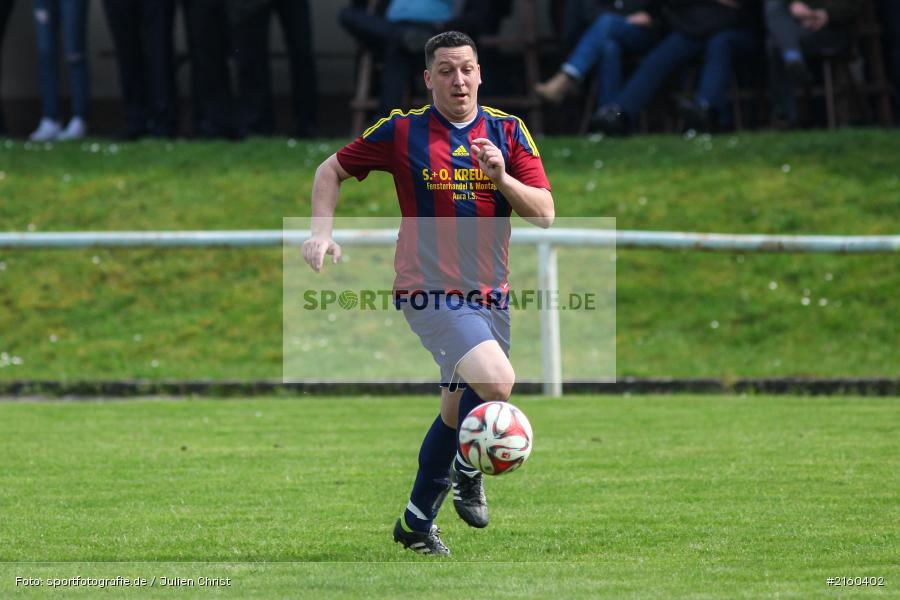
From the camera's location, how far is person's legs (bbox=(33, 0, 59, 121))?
55.4ft

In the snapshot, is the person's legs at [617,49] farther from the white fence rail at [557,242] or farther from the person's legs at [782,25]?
the white fence rail at [557,242]

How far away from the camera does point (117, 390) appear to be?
12109 mm

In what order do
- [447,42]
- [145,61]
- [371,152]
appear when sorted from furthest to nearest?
[145,61], [371,152], [447,42]

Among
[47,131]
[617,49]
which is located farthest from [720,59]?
[47,131]

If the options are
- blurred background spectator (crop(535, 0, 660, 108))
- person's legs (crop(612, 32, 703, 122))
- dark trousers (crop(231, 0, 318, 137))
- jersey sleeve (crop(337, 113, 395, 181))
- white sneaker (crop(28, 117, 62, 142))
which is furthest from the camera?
white sneaker (crop(28, 117, 62, 142))

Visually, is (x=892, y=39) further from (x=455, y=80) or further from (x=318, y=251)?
(x=318, y=251)

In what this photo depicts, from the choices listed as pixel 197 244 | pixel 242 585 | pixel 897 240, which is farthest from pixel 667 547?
pixel 197 244

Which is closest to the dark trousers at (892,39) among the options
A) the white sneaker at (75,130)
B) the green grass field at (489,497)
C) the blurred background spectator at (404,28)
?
the blurred background spectator at (404,28)

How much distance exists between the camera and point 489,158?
6.03 meters

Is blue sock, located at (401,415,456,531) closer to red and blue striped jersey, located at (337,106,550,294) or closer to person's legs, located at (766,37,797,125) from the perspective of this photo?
red and blue striped jersey, located at (337,106,550,294)

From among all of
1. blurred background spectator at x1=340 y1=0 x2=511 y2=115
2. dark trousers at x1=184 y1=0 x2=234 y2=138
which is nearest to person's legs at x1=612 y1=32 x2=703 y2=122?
blurred background spectator at x1=340 y1=0 x2=511 y2=115

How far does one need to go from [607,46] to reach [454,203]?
30.3 feet

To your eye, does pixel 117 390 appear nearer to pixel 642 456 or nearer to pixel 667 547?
pixel 642 456

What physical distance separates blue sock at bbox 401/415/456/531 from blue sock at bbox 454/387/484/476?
69mm
